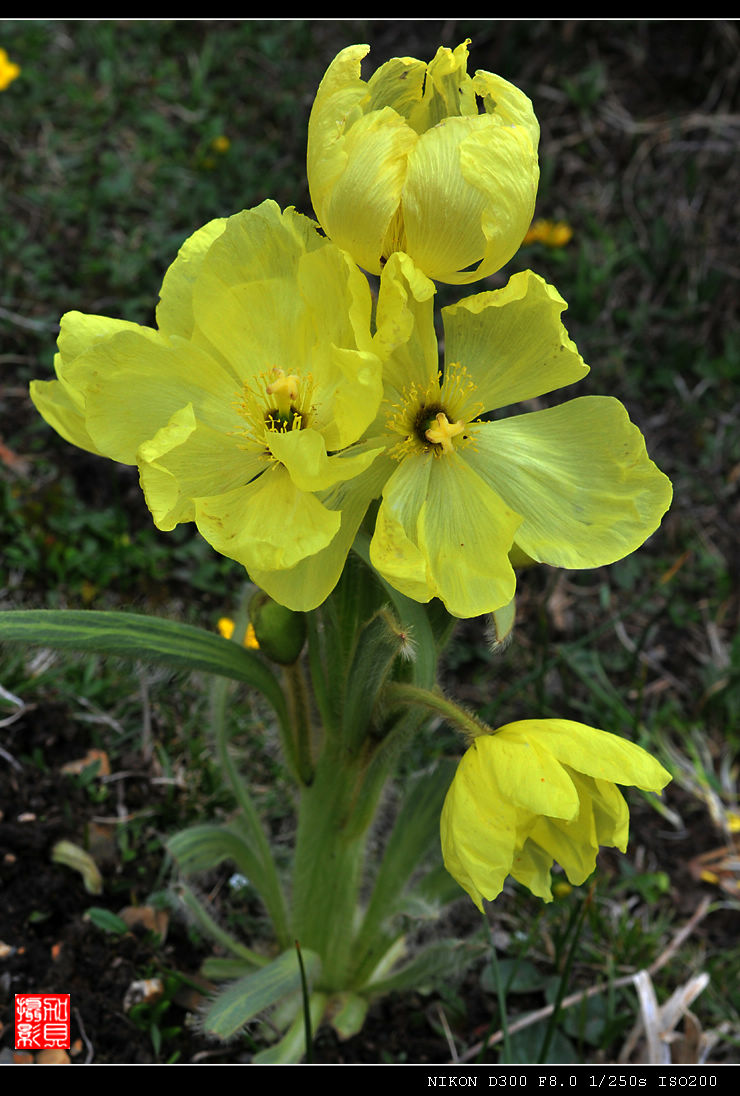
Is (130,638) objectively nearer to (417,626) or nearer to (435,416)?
(417,626)

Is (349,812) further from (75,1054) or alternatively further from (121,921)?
(75,1054)

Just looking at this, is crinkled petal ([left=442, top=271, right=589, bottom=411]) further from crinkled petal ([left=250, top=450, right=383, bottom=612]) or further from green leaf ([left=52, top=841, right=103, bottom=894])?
green leaf ([left=52, top=841, right=103, bottom=894])

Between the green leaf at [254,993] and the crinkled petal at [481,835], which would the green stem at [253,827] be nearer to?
the green leaf at [254,993]

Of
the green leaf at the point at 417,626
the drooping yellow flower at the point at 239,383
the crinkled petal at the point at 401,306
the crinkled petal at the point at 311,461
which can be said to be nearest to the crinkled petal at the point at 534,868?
the green leaf at the point at 417,626

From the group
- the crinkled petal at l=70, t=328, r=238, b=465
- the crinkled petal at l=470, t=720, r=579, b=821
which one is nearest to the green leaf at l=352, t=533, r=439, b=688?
the crinkled petal at l=470, t=720, r=579, b=821

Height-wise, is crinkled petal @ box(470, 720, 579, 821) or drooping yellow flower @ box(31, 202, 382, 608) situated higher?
drooping yellow flower @ box(31, 202, 382, 608)

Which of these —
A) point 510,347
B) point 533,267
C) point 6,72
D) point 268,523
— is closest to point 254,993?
point 268,523

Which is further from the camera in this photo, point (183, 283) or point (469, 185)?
point (183, 283)
